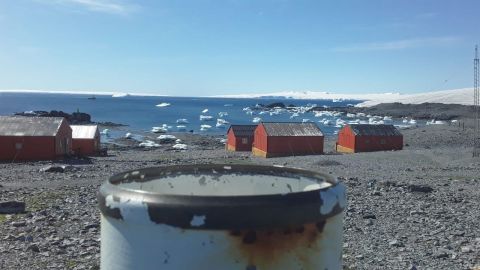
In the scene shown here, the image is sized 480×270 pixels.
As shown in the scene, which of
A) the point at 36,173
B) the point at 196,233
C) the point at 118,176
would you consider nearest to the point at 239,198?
the point at 196,233

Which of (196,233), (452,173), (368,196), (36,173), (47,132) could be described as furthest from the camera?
(47,132)

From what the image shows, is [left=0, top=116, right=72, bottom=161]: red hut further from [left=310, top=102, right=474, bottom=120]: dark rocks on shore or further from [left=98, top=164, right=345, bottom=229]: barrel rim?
[left=310, top=102, right=474, bottom=120]: dark rocks on shore

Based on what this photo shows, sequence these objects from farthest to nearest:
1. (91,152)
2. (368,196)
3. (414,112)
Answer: (414,112)
(91,152)
(368,196)

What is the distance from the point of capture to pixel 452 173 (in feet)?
96.8

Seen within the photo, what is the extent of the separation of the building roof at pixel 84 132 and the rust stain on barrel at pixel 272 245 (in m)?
43.4

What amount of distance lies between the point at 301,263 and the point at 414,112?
134m

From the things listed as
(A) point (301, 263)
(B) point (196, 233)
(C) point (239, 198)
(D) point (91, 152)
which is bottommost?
(D) point (91, 152)

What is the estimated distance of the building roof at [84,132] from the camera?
43688 millimetres

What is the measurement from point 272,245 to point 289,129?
42382 millimetres

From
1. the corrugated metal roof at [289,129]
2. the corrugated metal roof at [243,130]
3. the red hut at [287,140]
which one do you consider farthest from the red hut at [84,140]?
the corrugated metal roof at [289,129]

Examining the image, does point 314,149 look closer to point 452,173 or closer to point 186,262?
point 452,173

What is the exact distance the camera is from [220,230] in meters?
2.02

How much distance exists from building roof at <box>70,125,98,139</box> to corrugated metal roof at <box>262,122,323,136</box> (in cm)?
1453

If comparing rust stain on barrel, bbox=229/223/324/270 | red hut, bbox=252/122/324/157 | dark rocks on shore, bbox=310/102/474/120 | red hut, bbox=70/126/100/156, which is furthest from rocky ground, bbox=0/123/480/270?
dark rocks on shore, bbox=310/102/474/120
